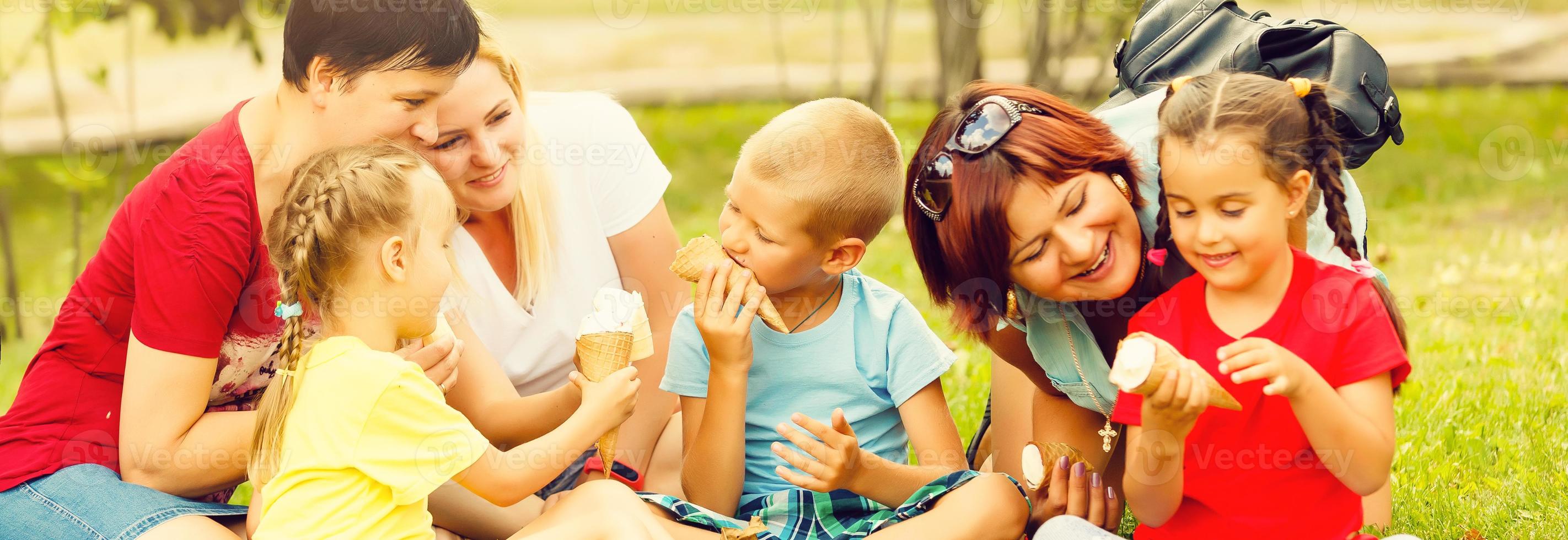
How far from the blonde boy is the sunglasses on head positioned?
29 centimetres

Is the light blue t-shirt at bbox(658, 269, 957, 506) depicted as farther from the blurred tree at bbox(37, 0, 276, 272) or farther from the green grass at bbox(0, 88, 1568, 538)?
the blurred tree at bbox(37, 0, 276, 272)

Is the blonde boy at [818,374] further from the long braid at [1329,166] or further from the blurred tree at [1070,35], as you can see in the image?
the blurred tree at [1070,35]

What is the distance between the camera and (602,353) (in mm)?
3020

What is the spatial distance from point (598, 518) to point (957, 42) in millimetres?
7469

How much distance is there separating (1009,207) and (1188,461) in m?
0.66

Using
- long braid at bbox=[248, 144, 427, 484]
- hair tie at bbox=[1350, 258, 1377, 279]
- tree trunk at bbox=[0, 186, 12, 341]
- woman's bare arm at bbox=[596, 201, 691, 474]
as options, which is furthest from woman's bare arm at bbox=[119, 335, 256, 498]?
tree trunk at bbox=[0, 186, 12, 341]

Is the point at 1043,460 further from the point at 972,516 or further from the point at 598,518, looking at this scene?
the point at 598,518

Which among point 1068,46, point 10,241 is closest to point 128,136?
point 10,241

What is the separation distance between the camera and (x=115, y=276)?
2.93 metres

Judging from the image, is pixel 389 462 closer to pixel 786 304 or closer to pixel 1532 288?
pixel 786 304

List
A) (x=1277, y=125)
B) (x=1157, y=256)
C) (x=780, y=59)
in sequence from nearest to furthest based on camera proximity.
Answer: (x=1277, y=125), (x=1157, y=256), (x=780, y=59)

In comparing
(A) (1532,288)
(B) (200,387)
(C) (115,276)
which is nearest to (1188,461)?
(B) (200,387)

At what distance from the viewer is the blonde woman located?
3238 millimetres

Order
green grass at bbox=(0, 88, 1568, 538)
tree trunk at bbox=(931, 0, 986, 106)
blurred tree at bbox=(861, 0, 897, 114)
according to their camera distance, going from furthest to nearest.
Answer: blurred tree at bbox=(861, 0, 897, 114) < tree trunk at bbox=(931, 0, 986, 106) < green grass at bbox=(0, 88, 1568, 538)
